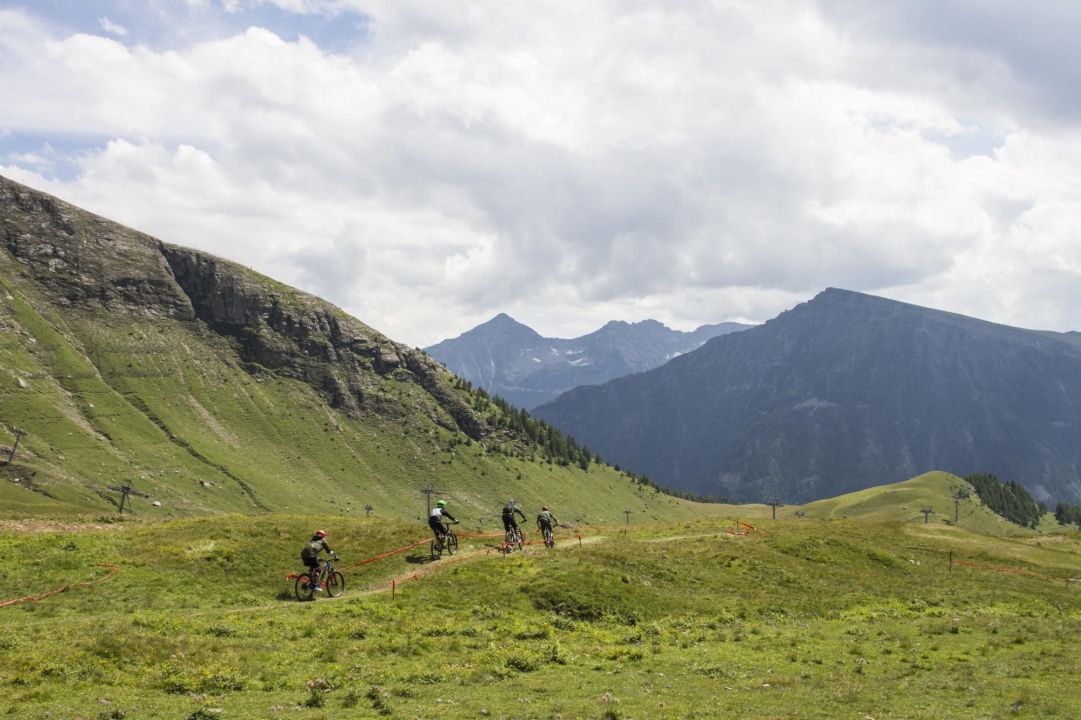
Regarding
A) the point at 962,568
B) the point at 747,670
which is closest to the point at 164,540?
the point at 747,670

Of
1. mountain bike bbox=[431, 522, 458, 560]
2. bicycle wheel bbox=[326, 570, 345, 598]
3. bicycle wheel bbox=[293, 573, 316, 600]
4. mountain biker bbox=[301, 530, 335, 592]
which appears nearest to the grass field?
bicycle wheel bbox=[326, 570, 345, 598]

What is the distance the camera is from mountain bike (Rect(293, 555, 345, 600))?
38.8 meters

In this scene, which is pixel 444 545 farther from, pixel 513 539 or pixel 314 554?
pixel 314 554

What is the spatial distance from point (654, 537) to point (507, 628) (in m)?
31.3

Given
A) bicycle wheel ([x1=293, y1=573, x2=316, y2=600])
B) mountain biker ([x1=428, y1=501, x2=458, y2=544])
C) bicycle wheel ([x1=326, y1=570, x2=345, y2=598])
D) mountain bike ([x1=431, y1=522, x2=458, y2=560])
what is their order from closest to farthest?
bicycle wheel ([x1=293, y1=573, x2=316, y2=600])
bicycle wheel ([x1=326, y1=570, x2=345, y2=598])
mountain biker ([x1=428, y1=501, x2=458, y2=544])
mountain bike ([x1=431, y1=522, x2=458, y2=560])

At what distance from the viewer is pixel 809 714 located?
72.9 ft

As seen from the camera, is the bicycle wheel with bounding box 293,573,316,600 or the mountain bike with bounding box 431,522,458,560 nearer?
the bicycle wheel with bounding box 293,573,316,600

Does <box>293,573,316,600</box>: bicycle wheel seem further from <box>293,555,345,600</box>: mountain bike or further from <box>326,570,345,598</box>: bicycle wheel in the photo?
<box>326,570,345,598</box>: bicycle wheel

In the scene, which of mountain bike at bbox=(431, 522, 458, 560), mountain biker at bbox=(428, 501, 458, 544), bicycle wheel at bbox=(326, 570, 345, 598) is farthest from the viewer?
mountain bike at bbox=(431, 522, 458, 560)

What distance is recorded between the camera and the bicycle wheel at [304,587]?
38.8 metres

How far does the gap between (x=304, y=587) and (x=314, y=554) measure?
2.10 meters

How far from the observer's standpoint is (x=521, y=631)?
108 feet

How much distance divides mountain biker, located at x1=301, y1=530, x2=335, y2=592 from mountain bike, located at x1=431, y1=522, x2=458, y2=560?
348 inches

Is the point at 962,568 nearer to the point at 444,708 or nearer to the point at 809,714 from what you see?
the point at 809,714
